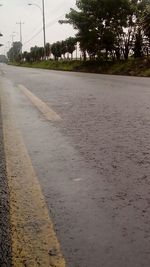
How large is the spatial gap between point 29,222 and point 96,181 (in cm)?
96

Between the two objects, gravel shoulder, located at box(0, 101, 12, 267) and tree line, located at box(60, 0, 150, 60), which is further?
tree line, located at box(60, 0, 150, 60)

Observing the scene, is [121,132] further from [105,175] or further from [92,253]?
[92,253]

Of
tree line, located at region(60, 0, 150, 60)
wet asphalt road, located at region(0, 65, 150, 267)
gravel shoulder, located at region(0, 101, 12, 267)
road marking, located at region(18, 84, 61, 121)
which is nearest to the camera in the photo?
gravel shoulder, located at region(0, 101, 12, 267)

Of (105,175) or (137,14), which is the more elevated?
(137,14)

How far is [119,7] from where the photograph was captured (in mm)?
36219

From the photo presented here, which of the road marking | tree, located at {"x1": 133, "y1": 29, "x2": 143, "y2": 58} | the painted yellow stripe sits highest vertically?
tree, located at {"x1": 133, "y1": 29, "x2": 143, "y2": 58}

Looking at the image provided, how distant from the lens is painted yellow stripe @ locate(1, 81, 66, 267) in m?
2.25

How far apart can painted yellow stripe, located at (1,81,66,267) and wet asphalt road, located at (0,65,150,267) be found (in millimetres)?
63

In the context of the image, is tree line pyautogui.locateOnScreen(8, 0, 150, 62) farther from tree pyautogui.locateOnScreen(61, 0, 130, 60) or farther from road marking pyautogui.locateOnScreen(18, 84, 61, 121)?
road marking pyautogui.locateOnScreen(18, 84, 61, 121)

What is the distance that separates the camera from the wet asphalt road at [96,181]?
235 centimetres

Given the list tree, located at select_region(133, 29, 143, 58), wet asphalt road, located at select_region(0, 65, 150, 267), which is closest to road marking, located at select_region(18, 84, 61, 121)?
wet asphalt road, located at select_region(0, 65, 150, 267)

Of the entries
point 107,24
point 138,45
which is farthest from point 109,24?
point 138,45

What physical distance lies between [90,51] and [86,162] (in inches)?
1361

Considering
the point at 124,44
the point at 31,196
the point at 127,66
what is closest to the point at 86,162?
the point at 31,196
